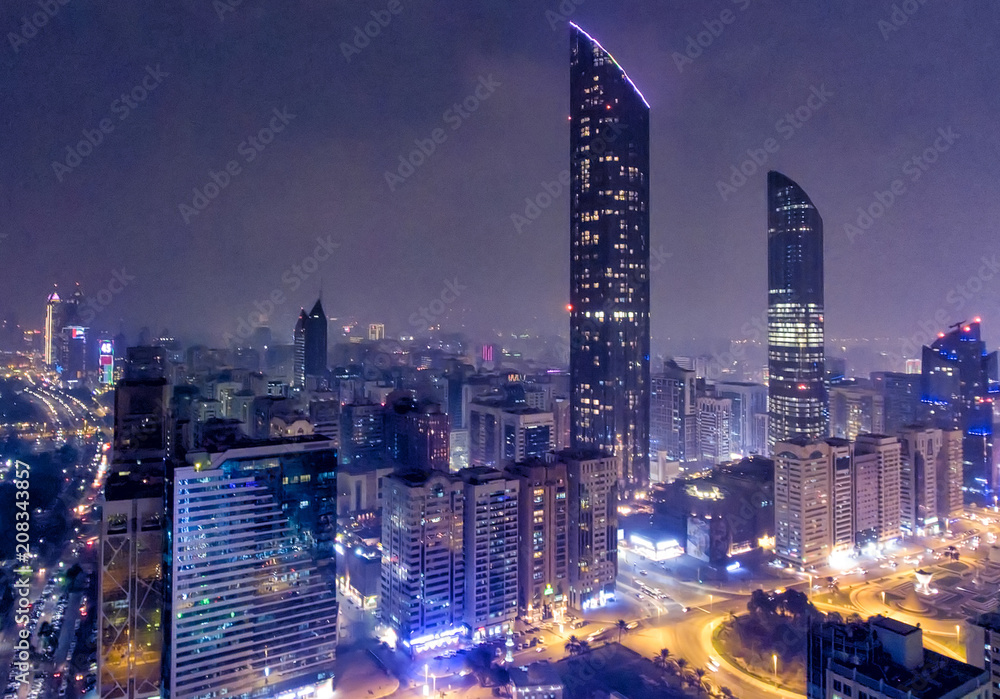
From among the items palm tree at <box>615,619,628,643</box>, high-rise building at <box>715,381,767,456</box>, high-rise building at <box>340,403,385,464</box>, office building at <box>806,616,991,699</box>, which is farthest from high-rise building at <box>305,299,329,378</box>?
office building at <box>806,616,991,699</box>

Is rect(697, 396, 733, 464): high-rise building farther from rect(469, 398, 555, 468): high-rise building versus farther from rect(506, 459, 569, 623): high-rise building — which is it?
rect(506, 459, 569, 623): high-rise building

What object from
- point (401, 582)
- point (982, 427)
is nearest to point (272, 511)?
point (401, 582)

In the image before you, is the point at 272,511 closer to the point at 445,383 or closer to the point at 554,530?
the point at 554,530

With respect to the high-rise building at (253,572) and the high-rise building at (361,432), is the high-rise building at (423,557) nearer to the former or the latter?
the high-rise building at (253,572)

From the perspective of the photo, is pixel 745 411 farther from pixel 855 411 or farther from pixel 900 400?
pixel 900 400

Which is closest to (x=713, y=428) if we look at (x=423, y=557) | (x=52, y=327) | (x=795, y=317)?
(x=795, y=317)
